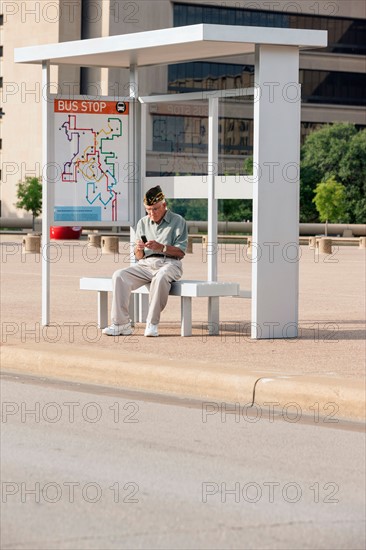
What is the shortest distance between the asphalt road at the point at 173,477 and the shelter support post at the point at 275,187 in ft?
11.8

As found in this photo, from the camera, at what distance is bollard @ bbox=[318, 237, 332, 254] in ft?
151

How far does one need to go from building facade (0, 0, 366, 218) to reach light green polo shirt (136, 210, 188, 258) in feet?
257

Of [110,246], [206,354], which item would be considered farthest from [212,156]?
[110,246]

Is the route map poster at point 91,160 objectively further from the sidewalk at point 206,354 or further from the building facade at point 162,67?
the building facade at point 162,67

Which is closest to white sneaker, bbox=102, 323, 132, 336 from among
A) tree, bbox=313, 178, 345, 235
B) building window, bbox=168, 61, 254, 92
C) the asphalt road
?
the asphalt road

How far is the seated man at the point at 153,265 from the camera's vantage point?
13.9 metres

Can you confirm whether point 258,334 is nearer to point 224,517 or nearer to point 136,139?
point 136,139

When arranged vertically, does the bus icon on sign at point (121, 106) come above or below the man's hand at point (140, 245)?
above

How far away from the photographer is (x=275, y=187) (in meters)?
13.8

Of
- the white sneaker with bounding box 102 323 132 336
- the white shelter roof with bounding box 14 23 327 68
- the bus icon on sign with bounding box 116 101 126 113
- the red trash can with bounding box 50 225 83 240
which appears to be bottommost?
the red trash can with bounding box 50 225 83 240

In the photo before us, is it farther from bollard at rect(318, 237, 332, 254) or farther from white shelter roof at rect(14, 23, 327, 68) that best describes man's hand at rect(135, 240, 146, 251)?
bollard at rect(318, 237, 332, 254)

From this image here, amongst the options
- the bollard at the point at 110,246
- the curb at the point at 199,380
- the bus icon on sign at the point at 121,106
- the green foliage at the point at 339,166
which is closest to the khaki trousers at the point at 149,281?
the curb at the point at 199,380

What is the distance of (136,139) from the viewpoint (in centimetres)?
1575

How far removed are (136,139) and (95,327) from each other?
2470 millimetres
